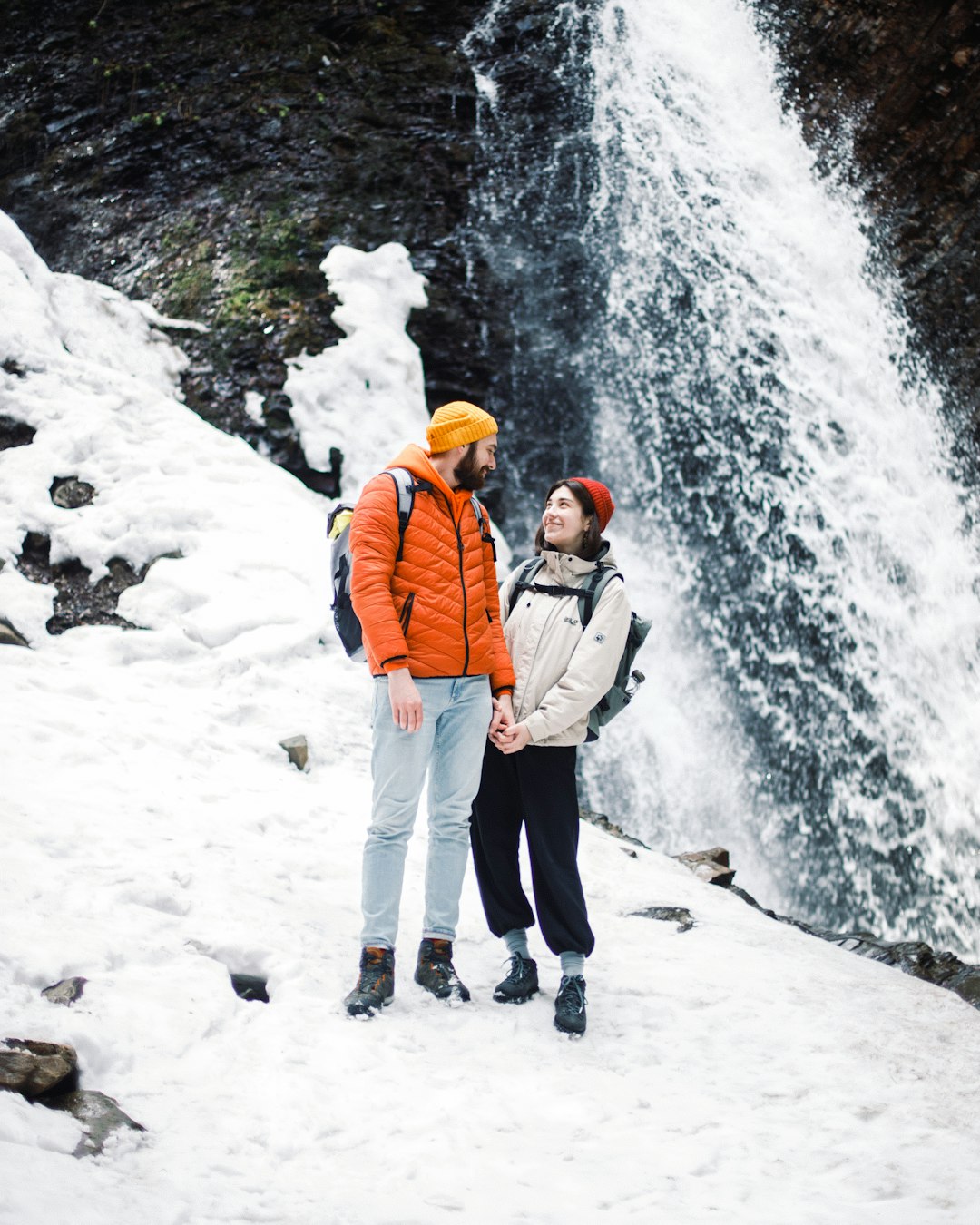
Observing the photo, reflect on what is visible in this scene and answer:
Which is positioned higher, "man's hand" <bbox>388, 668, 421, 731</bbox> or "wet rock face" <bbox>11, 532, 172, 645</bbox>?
"man's hand" <bbox>388, 668, 421, 731</bbox>

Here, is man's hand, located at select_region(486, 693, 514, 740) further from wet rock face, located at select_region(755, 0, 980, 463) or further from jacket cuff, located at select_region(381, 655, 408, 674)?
wet rock face, located at select_region(755, 0, 980, 463)

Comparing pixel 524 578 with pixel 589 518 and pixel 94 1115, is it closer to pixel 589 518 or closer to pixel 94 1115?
pixel 589 518

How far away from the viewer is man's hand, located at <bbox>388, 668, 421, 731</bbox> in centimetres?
318

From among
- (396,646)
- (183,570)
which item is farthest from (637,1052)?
(183,570)

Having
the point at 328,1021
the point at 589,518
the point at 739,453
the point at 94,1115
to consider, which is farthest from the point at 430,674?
the point at 739,453

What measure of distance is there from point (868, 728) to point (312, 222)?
8689 mm

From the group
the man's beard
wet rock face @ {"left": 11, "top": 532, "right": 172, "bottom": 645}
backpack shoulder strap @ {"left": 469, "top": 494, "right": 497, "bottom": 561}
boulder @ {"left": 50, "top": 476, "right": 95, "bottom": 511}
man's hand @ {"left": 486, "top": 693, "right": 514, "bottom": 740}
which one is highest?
the man's beard

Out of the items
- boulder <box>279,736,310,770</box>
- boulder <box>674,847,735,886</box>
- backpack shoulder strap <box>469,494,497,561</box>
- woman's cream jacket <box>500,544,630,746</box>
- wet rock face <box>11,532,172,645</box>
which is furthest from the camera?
wet rock face <box>11,532,172,645</box>

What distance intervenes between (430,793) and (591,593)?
962 mm

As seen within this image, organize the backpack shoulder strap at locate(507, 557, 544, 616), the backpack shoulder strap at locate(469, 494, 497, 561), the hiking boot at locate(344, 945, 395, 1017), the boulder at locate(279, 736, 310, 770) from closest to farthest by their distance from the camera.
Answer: the hiking boot at locate(344, 945, 395, 1017) → the backpack shoulder strap at locate(469, 494, 497, 561) → the backpack shoulder strap at locate(507, 557, 544, 616) → the boulder at locate(279, 736, 310, 770)

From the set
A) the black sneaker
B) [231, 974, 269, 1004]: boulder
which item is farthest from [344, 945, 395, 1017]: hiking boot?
the black sneaker

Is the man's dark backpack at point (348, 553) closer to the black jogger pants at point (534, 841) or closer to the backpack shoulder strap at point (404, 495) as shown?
the backpack shoulder strap at point (404, 495)

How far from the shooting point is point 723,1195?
2.46 meters

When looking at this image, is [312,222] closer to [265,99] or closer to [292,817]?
[265,99]
